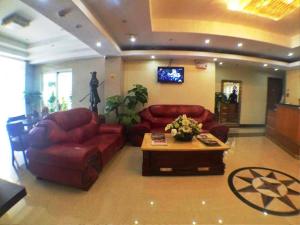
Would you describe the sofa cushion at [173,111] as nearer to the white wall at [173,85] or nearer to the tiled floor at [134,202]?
the white wall at [173,85]

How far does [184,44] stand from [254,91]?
14.7 feet

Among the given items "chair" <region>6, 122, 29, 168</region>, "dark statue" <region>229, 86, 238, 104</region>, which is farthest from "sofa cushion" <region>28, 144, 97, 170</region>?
"dark statue" <region>229, 86, 238, 104</region>

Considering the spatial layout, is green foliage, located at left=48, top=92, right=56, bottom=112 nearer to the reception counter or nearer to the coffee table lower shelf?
the coffee table lower shelf

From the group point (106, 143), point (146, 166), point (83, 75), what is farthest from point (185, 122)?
point (83, 75)

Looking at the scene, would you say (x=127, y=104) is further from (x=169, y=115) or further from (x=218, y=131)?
(x=218, y=131)

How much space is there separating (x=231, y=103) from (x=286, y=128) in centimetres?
283

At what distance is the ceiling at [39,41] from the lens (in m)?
3.98

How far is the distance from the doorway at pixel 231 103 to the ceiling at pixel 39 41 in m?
5.10

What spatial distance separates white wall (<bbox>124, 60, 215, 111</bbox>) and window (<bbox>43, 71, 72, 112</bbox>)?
2686mm

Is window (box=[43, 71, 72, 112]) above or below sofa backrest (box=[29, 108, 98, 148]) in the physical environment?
above

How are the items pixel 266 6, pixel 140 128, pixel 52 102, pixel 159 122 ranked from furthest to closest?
pixel 52 102, pixel 159 122, pixel 140 128, pixel 266 6

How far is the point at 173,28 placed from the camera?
140 inches

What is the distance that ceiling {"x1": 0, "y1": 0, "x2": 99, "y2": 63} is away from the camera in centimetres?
398

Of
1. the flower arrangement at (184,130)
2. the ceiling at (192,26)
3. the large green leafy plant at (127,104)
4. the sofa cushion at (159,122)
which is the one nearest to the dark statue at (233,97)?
the ceiling at (192,26)
